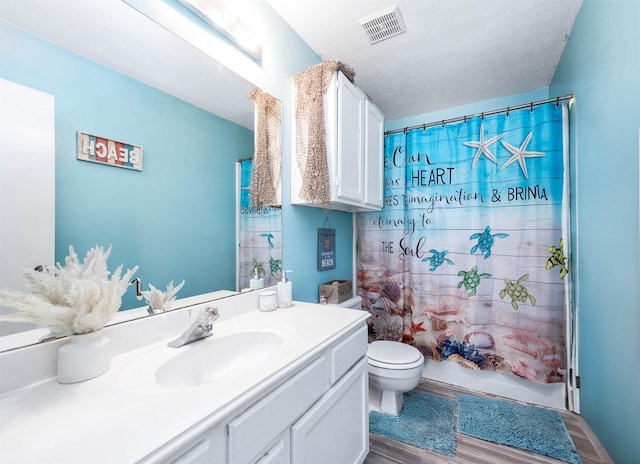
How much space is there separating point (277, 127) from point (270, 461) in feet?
4.82

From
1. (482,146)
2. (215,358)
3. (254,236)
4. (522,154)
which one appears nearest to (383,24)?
(482,146)

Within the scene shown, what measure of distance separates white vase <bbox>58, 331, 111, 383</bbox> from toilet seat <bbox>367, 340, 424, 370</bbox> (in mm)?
1470

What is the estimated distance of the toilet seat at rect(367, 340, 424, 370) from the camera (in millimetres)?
1750

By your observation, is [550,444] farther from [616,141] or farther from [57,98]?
[57,98]

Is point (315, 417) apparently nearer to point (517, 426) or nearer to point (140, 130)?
point (140, 130)

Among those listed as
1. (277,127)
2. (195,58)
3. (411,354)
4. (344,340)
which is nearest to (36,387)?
(344,340)

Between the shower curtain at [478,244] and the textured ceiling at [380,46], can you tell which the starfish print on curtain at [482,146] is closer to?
the shower curtain at [478,244]

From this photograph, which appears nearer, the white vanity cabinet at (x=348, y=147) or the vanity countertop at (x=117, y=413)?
the vanity countertop at (x=117, y=413)

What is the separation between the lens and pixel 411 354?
1864mm

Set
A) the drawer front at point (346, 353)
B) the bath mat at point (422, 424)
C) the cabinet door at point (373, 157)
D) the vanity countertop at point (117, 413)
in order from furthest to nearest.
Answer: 1. the cabinet door at point (373, 157)
2. the bath mat at point (422, 424)
3. the drawer front at point (346, 353)
4. the vanity countertop at point (117, 413)

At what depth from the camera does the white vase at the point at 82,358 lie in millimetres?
722

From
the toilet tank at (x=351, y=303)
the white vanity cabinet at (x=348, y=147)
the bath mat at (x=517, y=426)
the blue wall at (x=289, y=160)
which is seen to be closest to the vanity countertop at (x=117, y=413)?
the blue wall at (x=289, y=160)

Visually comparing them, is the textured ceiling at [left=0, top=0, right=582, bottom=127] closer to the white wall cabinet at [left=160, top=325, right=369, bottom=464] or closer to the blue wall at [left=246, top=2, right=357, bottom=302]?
the blue wall at [left=246, top=2, right=357, bottom=302]

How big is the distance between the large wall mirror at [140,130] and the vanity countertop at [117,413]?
0.23 metres
